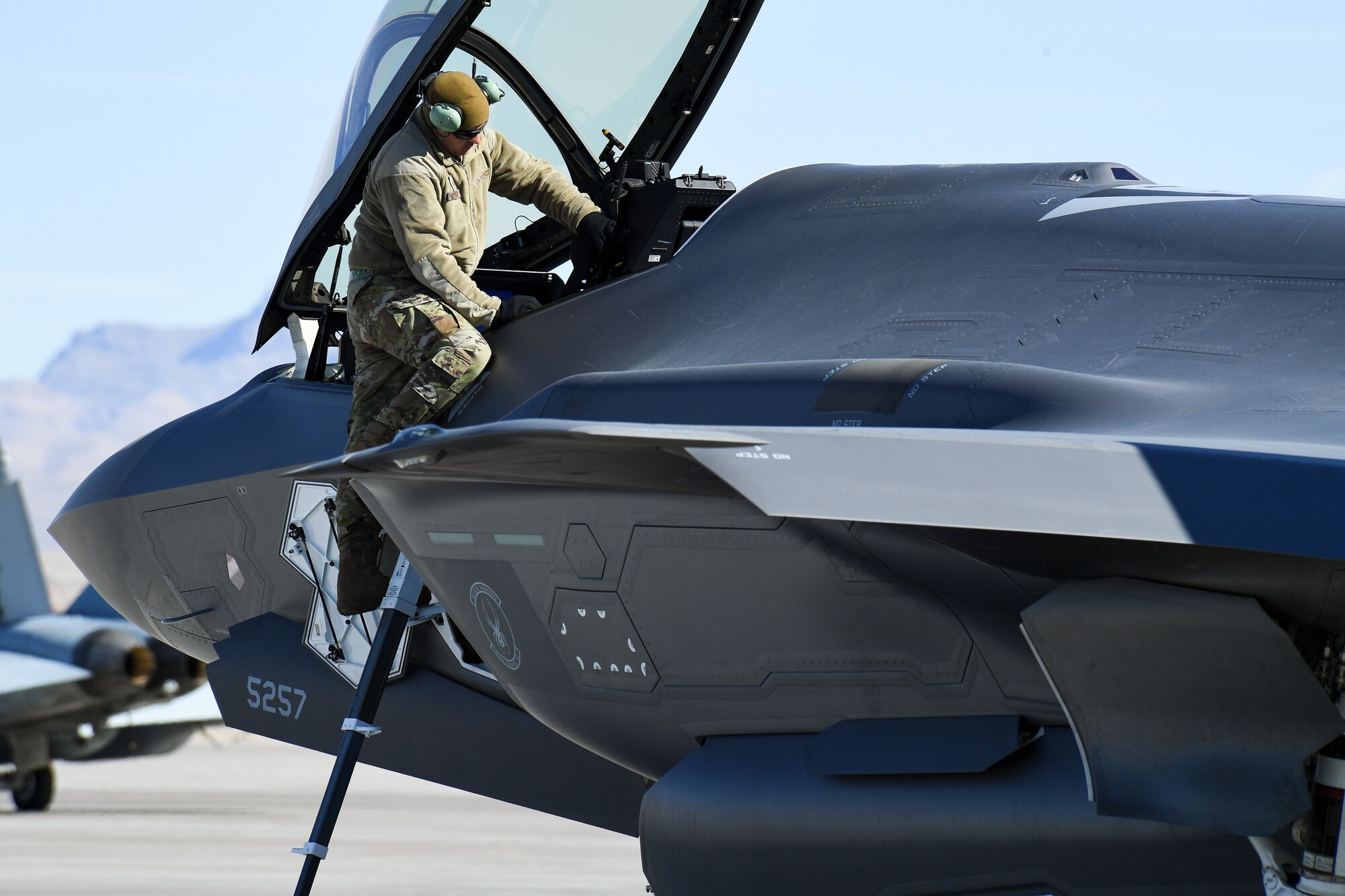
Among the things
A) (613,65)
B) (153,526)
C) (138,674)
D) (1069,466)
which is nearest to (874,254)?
(1069,466)

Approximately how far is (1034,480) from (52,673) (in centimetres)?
1873

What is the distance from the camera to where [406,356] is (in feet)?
16.5

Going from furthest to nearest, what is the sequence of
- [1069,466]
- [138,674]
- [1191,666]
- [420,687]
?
[138,674] → [420,687] → [1191,666] → [1069,466]

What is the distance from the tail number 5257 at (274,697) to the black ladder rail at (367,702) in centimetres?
93

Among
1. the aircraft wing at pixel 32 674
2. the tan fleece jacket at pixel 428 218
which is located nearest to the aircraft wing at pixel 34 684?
the aircraft wing at pixel 32 674

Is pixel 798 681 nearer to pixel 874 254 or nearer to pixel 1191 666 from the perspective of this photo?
pixel 1191 666

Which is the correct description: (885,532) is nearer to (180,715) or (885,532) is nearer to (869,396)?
(869,396)

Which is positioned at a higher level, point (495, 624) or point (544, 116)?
point (544, 116)

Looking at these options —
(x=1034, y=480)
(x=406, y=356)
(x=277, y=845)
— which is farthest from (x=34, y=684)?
(x=1034, y=480)

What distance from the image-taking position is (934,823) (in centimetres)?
347

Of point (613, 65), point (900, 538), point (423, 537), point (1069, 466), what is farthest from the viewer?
point (613, 65)

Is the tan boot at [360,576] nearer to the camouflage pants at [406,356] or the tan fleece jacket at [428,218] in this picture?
the camouflage pants at [406,356]

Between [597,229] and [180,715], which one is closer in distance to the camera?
[597,229]

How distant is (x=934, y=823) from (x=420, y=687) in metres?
2.61
